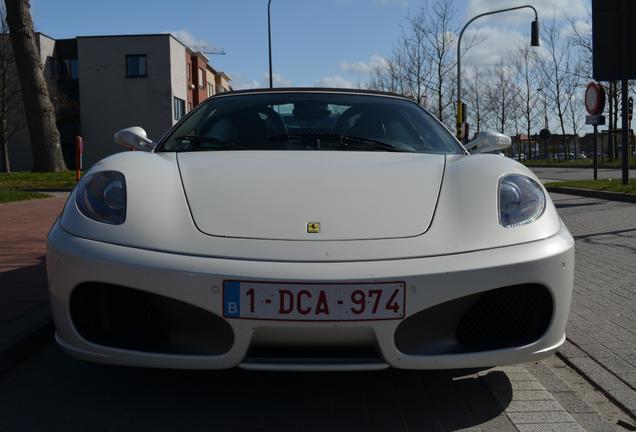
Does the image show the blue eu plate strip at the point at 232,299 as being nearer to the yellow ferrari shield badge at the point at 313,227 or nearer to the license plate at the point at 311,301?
the license plate at the point at 311,301

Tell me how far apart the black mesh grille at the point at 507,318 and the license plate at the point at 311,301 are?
34 cm

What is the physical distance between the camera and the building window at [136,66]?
127 feet

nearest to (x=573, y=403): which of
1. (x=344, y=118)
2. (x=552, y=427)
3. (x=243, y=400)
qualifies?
(x=552, y=427)

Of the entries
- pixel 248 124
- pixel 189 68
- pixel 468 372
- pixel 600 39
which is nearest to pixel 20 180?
pixel 600 39

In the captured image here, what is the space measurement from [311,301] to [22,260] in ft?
12.8

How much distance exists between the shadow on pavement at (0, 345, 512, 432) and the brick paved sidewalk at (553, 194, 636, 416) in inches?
18.2

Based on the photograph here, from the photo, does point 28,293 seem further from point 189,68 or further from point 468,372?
point 189,68

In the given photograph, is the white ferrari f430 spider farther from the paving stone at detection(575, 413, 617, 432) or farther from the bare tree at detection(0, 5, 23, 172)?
the bare tree at detection(0, 5, 23, 172)

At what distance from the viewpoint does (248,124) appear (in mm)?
3473

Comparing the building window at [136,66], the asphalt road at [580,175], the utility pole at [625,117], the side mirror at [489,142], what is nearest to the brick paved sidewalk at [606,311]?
the side mirror at [489,142]

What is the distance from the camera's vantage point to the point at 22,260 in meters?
5.25

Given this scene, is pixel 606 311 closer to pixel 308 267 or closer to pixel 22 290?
pixel 308 267

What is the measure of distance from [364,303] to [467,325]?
0.44 metres

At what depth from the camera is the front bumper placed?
2.16 meters
